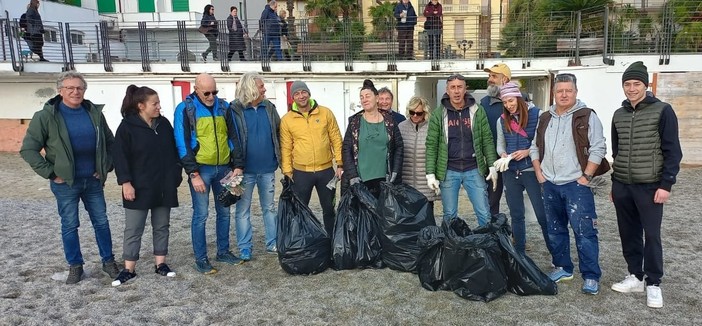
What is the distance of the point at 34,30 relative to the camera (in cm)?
1214

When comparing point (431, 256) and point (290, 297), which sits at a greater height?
point (431, 256)

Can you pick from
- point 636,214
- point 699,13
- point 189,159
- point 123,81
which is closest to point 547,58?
point 699,13

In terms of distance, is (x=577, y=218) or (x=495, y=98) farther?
(x=495, y=98)

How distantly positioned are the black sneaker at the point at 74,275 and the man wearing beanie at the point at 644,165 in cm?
423

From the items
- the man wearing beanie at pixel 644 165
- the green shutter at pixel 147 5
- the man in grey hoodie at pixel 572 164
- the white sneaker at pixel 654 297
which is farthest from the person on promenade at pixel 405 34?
the green shutter at pixel 147 5

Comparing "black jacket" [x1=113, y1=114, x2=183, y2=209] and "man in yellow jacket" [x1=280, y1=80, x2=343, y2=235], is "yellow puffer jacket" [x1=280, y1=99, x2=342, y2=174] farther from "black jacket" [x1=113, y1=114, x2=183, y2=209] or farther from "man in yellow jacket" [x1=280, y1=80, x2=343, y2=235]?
"black jacket" [x1=113, y1=114, x2=183, y2=209]

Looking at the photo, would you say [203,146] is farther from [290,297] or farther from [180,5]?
[180,5]

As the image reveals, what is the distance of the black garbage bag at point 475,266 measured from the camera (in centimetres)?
353

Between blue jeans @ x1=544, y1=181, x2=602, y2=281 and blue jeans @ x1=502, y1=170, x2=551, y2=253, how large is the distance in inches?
7.4

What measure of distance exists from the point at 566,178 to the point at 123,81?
11666mm

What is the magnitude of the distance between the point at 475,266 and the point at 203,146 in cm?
232

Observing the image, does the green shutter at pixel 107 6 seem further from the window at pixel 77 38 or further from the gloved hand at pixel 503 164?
the gloved hand at pixel 503 164

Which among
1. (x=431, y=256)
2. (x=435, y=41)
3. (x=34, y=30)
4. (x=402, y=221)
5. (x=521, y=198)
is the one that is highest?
(x=34, y=30)

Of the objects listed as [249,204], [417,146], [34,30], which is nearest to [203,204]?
[249,204]
